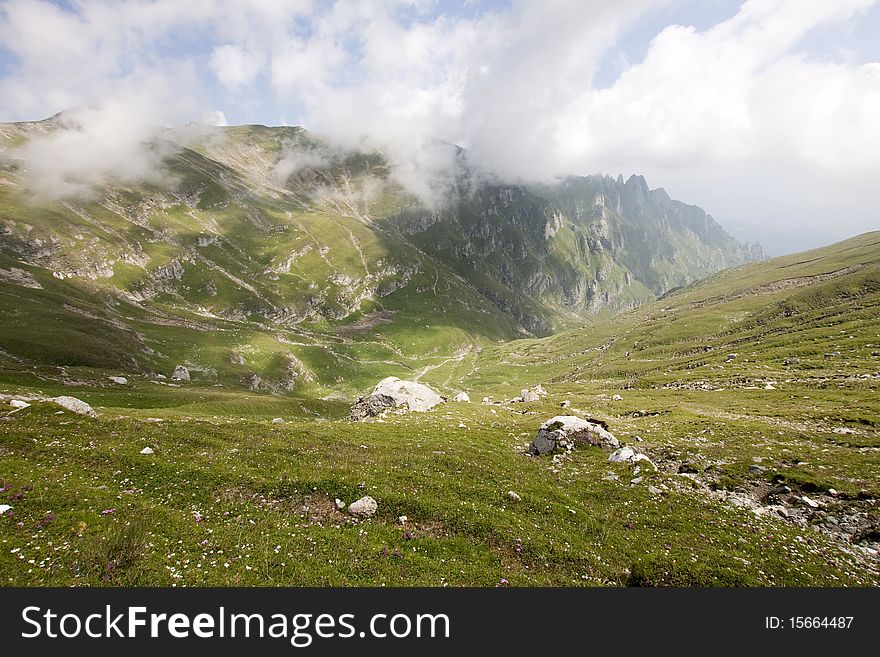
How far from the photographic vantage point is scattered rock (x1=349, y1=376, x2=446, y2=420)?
52688 millimetres

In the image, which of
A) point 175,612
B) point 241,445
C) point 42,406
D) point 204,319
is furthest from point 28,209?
point 175,612

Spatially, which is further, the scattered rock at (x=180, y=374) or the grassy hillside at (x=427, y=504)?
the scattered rock at (x=180, y=374)

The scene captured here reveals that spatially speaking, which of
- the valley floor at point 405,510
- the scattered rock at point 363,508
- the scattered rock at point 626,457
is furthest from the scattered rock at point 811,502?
the scattered rock at point 363,508

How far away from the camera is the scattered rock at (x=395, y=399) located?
52688 mm

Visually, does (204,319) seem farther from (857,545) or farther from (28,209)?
(857,545)

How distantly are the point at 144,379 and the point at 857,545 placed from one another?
111749 millimetres

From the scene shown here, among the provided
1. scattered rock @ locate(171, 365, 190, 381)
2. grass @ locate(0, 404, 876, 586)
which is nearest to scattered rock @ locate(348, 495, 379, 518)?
grass @ locate(0, 404, 876, 586)

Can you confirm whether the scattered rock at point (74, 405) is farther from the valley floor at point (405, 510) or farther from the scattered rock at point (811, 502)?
the scattered rock at point (811, 502)

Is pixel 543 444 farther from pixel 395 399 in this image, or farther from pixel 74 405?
pixel 74 405

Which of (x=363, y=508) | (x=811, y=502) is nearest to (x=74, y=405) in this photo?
(x=363, y=508)

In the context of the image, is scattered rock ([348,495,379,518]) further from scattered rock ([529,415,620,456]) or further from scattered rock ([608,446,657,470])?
scattered rock ([608,446,657,470])

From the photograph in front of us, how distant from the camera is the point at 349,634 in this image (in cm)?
1213

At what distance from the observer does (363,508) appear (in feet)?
62.8

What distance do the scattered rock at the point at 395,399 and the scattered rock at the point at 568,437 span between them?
70.3 feet
